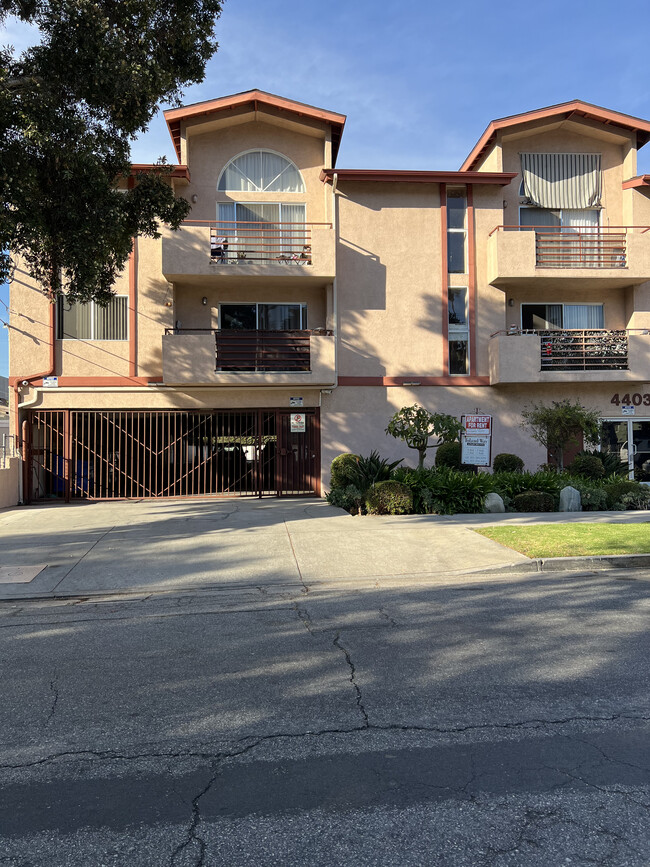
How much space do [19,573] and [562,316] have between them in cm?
1687

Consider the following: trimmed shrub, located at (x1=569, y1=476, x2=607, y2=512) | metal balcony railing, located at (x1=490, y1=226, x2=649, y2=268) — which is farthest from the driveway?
metal balcony railing, located at (x1=490, y1=226, x2=649, y2=268)

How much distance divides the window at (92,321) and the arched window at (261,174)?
15.7 feet

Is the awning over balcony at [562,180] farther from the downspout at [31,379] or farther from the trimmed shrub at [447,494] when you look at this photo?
the downspout at [31,379]

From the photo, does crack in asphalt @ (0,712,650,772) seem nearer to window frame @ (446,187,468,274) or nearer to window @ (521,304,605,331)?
window frame @ (446,187,468,274)

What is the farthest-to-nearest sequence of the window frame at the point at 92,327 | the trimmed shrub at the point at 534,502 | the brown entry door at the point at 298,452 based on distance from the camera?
the brown entry door at the point at 298,452, the window frame at the point at 92,327, the trimmed shrub at the point at 534,502

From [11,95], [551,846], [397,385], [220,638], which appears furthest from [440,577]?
[397,385]

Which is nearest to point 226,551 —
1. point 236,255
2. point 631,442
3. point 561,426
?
point 561,426

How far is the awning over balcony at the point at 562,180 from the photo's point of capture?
1997 centimetres

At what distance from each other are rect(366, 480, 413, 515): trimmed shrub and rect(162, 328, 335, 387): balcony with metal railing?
5.14 meters

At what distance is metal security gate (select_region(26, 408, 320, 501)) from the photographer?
18.0m

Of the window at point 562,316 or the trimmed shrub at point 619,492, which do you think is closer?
the trimmed shrub at point 619,492

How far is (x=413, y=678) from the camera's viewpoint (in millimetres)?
4617

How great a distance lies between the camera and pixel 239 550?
10016 millimetres

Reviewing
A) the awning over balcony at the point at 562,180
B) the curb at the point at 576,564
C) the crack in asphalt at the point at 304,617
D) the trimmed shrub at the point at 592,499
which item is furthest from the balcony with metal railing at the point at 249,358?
the crack in asphalt at the point at 304,617
